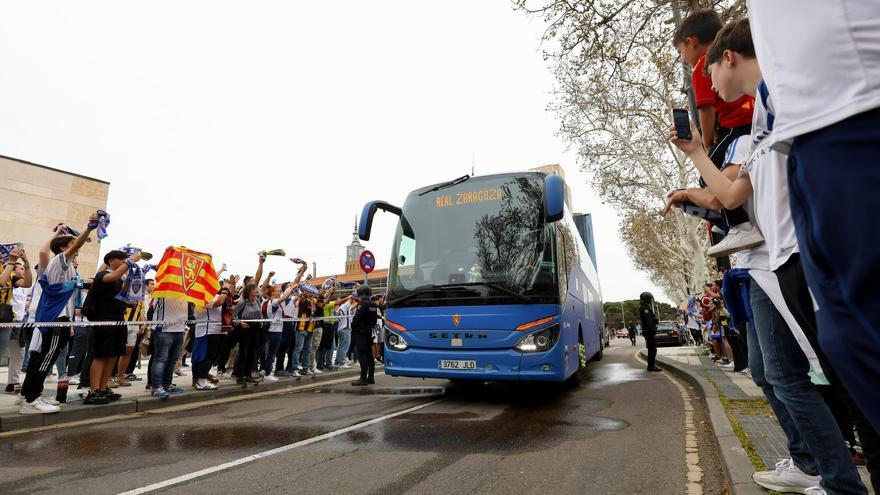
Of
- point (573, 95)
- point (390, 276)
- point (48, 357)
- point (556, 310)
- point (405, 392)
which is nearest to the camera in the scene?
point (48, 357)

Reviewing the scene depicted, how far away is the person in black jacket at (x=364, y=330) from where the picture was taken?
9.73 metres

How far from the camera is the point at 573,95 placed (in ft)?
62.7

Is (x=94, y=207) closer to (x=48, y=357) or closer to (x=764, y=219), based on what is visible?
(x=48, y=357)

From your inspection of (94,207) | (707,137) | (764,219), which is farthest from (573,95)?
(94,207)

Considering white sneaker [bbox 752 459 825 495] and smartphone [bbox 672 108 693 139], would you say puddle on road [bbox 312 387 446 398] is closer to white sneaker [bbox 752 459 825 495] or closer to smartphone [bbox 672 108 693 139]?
white sneaker [bbox 752 459 825 495]

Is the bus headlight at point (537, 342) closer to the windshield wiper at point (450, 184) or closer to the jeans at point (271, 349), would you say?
the windshield wiper at point (450, 184)

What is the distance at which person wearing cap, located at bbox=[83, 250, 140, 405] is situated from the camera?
662cm

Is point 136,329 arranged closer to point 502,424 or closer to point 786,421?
point 502,424

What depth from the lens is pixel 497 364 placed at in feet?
21.1

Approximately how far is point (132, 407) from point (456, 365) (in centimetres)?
468

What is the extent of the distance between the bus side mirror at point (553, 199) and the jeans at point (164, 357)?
6274mm

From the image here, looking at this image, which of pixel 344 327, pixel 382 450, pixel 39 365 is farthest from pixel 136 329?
pixel 382 450

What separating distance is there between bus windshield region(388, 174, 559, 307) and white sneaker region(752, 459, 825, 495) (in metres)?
3.70

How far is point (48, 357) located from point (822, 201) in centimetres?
792
